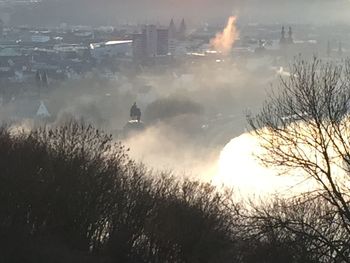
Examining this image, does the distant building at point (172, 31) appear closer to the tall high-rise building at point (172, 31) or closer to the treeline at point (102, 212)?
the tall high-rise building at point (172, 31)

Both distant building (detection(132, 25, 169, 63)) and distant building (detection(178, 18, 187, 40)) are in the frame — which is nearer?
distant building (detection(132, 25, 169, 63))

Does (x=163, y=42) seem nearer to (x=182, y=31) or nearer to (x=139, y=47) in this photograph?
(x=139, y=47)

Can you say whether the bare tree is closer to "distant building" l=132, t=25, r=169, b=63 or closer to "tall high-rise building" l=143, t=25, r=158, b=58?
"distant building" l=132, t=25, r=169, b=63

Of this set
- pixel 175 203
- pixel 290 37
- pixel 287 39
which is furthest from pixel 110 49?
pixel 175 203

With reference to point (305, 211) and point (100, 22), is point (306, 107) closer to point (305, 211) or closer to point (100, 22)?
point (305, 211)

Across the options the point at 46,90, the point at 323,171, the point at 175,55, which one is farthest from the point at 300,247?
the point at 175,55

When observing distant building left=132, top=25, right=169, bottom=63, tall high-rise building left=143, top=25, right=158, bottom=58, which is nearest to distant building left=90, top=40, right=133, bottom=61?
distant building left=132, top=25, right=169, bottom=63
